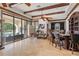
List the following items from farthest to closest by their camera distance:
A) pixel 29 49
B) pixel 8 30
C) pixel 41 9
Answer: pixel 29 49 < pixel 41 9 < pixel 8 30

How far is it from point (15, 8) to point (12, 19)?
14.3 inches

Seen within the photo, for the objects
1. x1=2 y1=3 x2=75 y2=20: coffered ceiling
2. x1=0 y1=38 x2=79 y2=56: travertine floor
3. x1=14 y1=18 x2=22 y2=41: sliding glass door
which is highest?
x1=2 y1=3 x2=75 y2=20: coffered ceiling

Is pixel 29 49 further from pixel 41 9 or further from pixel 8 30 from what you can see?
pixel 41 9

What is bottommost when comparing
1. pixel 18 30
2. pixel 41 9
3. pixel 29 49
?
pixel 29 49

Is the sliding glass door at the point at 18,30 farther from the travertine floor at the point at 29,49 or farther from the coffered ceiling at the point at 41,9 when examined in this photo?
the coffered ceiling at the point at 41,9

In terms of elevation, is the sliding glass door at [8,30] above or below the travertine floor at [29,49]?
above

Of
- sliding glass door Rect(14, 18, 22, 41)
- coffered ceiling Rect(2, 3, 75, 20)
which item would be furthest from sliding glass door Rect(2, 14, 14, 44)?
coffered ceiling Rect(2, 3, 75, 20)

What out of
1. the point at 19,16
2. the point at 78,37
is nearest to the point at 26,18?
the point at 19,16

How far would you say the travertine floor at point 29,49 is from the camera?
12.1 feet

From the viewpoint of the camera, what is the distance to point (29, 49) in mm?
4047

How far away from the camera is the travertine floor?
368cm

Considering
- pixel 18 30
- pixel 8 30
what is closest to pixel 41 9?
pixel 18 30

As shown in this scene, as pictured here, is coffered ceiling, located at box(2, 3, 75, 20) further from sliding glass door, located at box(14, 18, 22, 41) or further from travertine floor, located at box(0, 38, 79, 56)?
travertine floor, located at box(0, 38, 79, 56)

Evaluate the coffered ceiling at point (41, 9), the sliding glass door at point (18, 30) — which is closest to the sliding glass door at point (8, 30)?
the sliding glass door at point (18, 30)
